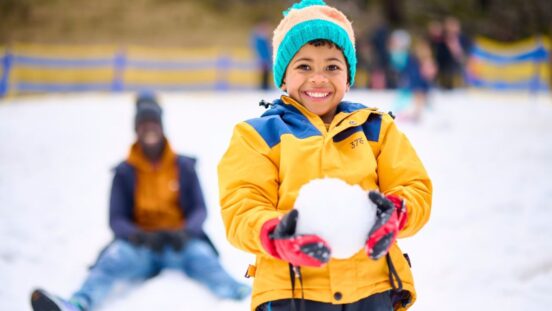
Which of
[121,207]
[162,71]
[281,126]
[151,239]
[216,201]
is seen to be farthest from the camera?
[162,71]

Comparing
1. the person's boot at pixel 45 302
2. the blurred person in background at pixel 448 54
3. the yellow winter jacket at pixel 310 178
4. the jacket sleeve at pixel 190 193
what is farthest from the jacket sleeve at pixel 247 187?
the blurred person in background at pixel 448 54

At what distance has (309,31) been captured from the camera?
1774mm

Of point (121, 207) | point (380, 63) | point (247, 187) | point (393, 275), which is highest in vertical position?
point (380, 63)

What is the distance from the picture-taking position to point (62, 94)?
1473cm

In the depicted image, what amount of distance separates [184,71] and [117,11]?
9.51m

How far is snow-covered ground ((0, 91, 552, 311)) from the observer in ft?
11.4

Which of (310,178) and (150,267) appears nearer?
(310,178)

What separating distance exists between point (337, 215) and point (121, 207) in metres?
2.52

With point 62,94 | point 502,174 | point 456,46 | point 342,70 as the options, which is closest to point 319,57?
point 342,70

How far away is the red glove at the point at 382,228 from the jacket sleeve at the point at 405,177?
160 millimetres

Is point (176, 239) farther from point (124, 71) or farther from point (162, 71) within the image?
point (162, 71)

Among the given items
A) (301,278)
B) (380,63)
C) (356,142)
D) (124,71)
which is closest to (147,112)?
(356,142)

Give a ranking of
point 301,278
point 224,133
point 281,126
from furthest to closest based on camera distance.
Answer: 1. point 224,133
2. point 281,126
3. point 301,278

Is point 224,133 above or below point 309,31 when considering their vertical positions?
A: above
